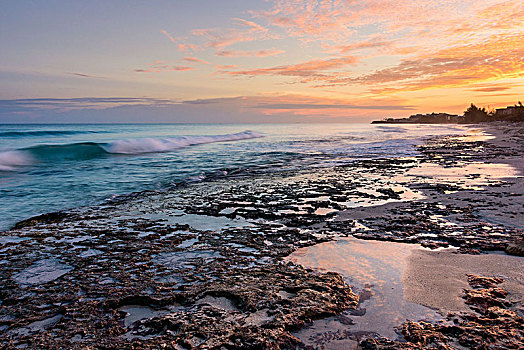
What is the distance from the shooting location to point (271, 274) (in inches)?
134

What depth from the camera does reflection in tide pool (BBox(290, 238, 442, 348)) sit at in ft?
7.98

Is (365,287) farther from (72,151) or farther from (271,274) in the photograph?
(72,151)

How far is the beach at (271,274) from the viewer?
2436mm

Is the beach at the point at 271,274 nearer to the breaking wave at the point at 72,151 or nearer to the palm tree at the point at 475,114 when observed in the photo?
the breaking wave at the point at 72,151

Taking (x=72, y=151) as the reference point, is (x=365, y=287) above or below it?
above

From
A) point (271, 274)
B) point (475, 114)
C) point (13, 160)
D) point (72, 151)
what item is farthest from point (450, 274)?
point (475, 114)

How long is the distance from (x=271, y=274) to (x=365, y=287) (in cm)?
95

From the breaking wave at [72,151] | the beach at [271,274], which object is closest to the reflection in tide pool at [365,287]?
the beach at [271,274]

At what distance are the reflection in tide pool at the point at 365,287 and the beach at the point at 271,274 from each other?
1 cm

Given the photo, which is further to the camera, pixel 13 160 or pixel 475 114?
pixel 475 114

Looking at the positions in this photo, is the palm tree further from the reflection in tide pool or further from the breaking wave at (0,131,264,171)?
the reflection in tide pool

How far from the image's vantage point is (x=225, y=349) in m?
2.25

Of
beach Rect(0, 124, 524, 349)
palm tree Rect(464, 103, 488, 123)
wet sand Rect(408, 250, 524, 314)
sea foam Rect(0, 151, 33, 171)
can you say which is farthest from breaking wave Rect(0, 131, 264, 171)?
palm tree Rect(464, 103, 488, 123)

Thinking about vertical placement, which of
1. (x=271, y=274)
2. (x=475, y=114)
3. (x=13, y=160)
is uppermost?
(x=475, y=114)
